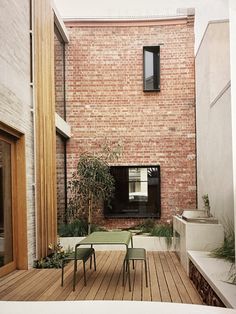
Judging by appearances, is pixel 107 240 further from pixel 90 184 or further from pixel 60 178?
pixel 60 178

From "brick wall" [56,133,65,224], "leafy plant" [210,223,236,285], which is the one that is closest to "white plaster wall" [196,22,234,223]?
"leafy plant" [210,223,236,285]

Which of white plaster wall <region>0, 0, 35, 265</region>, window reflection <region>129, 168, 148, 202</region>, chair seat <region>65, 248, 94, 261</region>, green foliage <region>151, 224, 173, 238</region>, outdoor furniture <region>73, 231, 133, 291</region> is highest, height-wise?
white plaster wall <region>0, 0, 35, 265</region>

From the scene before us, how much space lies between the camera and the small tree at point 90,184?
6.56m

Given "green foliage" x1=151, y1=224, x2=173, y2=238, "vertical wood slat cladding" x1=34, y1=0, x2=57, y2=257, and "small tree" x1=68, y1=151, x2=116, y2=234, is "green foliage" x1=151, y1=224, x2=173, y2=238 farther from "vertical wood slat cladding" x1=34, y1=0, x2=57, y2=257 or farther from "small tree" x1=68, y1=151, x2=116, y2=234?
"vertical wood slat cladding" x1=34, y1=0, x2=57, y2=257

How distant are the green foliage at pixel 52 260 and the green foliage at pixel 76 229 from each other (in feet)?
2.64

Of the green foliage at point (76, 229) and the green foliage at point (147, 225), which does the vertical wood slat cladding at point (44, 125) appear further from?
the green foliage at point (147, 225)

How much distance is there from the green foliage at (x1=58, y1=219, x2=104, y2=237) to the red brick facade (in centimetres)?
46

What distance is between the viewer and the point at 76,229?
21.6 feet

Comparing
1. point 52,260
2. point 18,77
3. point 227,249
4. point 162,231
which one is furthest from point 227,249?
point 18,77

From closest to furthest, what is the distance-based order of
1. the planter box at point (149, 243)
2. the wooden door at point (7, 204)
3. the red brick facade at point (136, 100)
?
the wooden door at point (7, 204), the planter box at point (149, 243), the red brick facade at point (136, 100)

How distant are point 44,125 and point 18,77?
3.36 feet

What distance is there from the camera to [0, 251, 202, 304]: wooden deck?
3.71 m

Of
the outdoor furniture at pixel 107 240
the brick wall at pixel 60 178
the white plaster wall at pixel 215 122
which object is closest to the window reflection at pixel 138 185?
the white plaster wall at pixel 215 122

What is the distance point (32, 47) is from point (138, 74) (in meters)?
2.62
